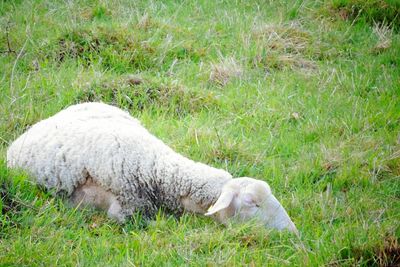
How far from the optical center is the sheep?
4676mm

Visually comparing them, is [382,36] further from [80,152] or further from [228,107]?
[80,152]

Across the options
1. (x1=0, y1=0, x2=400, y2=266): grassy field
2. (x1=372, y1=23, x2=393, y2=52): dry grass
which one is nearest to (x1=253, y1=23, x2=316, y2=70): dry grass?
(x1=0, y1=0, x2=400, y2=266): grassy field

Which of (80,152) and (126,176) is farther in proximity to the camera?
(80,152)

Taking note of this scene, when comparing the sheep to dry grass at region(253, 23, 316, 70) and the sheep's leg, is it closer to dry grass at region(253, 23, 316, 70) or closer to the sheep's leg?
the sheep's leg

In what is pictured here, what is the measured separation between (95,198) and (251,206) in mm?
1115

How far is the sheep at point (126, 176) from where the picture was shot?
15.3 ft

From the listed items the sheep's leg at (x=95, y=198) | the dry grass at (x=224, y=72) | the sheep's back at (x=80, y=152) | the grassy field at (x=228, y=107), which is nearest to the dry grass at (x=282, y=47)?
the grassy field at (x=228, y=107)

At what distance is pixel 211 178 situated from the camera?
4.90 meters

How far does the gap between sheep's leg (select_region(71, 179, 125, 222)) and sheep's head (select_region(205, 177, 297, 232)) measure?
70 cm

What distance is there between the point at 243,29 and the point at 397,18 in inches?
85.0

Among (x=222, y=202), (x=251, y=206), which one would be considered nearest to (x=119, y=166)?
(x=222, y=202)

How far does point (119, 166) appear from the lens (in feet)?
15.9

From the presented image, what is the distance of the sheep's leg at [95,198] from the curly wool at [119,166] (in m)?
0.04

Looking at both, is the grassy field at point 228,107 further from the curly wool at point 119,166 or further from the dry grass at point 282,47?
the curly wool at point 119,166
